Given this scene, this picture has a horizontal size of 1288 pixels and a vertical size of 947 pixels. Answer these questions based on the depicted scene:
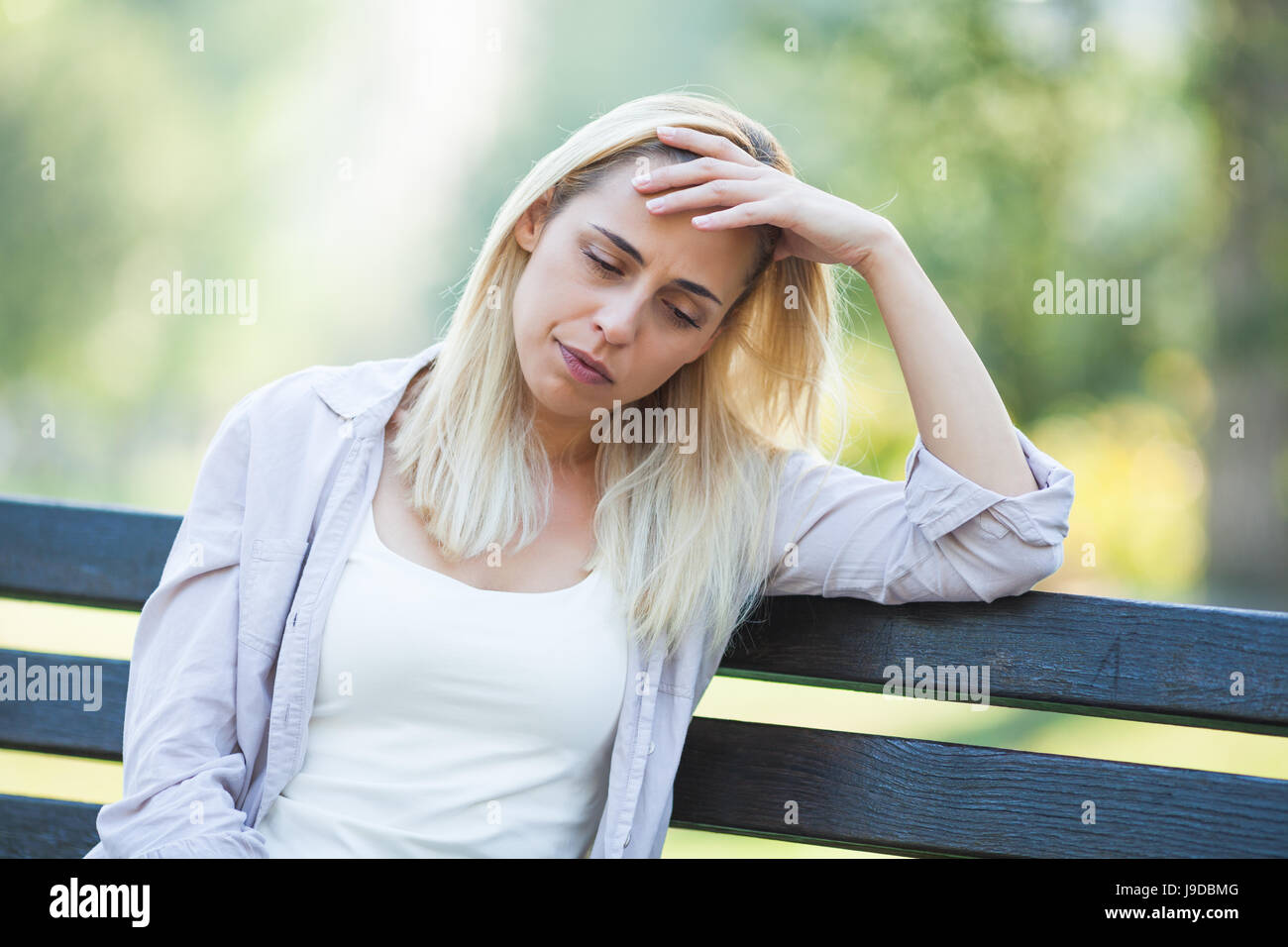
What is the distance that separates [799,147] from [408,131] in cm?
531

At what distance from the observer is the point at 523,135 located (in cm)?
1373

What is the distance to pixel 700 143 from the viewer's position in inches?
79.4

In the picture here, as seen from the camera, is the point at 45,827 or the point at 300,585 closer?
the point at 300,585

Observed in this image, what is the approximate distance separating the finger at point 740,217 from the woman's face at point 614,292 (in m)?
0.05

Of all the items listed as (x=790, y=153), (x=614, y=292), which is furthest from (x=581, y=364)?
(x=790, y=153)

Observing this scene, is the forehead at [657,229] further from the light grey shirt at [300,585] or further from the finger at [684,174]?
the light grey shirt at [300,585]

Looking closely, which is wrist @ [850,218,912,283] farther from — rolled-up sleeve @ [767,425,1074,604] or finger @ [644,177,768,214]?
rolled-up sleeve @ [767,425,1074,604]

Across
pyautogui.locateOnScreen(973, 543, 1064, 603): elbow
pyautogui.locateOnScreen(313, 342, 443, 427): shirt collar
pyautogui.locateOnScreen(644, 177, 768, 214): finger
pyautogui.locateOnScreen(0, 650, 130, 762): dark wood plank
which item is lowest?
pyautogui.locateOnScreen(0, 650, 130, 762): dark wood plank

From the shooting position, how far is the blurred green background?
32.5 feet

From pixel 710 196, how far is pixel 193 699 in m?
1.16

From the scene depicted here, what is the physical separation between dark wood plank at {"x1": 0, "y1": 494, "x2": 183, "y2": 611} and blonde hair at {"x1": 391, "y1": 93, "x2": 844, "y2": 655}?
0.66 m

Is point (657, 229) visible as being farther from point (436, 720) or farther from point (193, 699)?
point (193, 699)

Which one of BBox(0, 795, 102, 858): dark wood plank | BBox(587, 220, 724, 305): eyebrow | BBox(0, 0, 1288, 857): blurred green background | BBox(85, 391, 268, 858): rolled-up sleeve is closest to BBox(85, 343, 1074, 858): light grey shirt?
BBox(85, 391, 268, 858): rolled-up sleeve

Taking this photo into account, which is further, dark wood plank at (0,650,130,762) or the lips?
dark wood plank at (0,650,130,762)
